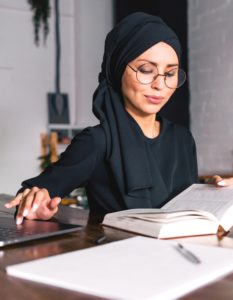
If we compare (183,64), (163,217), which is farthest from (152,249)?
(183,64)

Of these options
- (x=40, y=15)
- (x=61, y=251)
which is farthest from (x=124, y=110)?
(x=40, y=15)

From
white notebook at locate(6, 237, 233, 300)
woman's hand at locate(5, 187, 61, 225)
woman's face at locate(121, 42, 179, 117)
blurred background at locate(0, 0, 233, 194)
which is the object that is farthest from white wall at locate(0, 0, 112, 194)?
white notebook at locate(6, 237, 233, 300)

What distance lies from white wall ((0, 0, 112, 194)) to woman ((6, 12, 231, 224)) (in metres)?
2.64

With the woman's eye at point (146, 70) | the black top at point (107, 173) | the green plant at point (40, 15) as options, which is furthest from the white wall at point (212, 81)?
the woman's eye at point (146, 70)

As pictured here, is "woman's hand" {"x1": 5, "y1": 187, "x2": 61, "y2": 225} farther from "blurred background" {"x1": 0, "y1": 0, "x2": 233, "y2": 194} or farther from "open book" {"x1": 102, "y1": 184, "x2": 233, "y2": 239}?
"blurred background" {"x1": 0, "y1": 0, "x2": 233, "y2": 194}

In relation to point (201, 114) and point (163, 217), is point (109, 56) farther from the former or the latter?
point (201, 114)

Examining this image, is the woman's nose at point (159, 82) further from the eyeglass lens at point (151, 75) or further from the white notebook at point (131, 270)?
the white notebook at point (131, 270)

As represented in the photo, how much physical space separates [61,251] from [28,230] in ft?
0.54

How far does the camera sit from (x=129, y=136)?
1362mm

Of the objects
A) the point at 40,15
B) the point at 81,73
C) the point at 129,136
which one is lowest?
the point at 129,136

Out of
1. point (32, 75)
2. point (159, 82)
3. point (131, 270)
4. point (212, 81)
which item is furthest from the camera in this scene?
point (32, 75)

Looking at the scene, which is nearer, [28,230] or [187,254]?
[187,254]

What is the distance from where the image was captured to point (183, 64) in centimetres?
387

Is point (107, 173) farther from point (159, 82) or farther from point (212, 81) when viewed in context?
point (212, 81)
